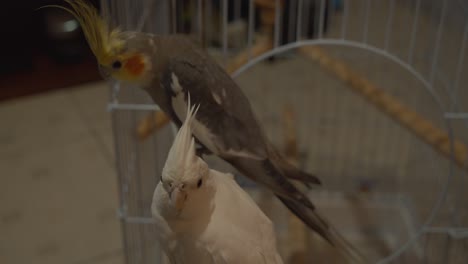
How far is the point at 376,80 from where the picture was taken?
6.10 feet

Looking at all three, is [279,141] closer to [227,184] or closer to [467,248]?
[467,248]

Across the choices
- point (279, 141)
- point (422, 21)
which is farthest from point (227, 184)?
point (422, 21)

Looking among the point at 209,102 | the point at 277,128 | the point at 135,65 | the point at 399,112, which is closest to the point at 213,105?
the point at 209,102

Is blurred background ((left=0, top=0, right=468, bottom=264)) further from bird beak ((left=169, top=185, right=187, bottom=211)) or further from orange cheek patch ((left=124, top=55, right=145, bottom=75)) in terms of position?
bird beak ((left=169, top=185, right=187, bottom=211))

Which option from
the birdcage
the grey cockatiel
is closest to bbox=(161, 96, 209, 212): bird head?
the grey cockatiel

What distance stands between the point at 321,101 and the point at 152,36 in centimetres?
122

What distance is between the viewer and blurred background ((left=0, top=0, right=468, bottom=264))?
1.04m

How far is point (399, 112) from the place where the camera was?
3.59ft

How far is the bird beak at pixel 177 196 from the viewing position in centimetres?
56

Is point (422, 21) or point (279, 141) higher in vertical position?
point (422, 21)

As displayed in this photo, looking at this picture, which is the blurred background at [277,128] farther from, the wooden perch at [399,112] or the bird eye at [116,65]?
the bird eye at [116,65]

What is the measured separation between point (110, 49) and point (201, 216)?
0.23 m

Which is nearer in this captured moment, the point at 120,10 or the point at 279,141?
the point at 120,10

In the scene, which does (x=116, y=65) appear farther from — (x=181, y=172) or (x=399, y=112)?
(x=399, y=112)
